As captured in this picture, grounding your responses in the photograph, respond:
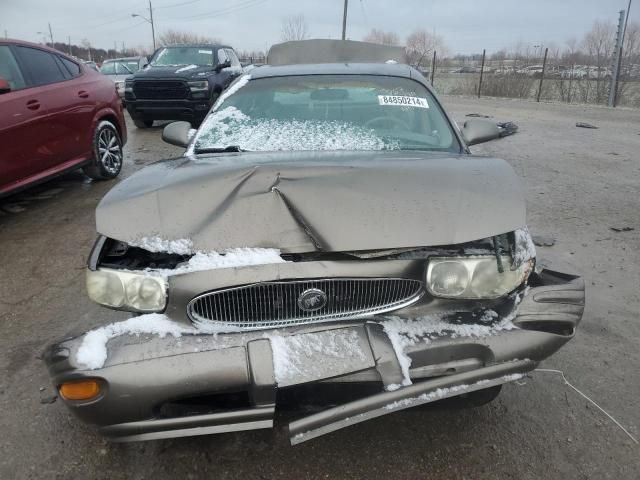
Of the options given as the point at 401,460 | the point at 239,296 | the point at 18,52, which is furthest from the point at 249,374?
the point at 18,52

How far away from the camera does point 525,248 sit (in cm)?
193

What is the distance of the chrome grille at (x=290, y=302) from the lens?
1.78 metres

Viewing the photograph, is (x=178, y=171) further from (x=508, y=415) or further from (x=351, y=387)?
(x=508, y=415)

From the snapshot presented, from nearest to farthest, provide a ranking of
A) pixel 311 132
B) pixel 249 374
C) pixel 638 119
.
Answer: pixel 249 374 < pixel 311 132 < pixel 638 119

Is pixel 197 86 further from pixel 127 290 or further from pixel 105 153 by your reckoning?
pixel 127 290

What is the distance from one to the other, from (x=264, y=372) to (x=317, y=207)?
0.62 metres

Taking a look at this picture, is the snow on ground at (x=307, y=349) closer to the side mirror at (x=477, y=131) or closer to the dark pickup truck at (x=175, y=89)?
the side mirror at (x=477, y=131)

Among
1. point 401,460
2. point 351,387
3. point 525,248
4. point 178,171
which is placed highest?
point 178,171

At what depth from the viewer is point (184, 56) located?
11000 mm

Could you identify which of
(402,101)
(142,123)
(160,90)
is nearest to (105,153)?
(160,90)

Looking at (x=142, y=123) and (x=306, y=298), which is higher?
(x=306, y=298)

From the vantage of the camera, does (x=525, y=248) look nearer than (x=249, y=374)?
No

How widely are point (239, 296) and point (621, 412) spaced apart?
1782 millimetres

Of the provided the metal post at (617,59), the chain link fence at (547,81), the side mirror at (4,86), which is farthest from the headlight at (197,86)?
the chain link fence at (547,81)
